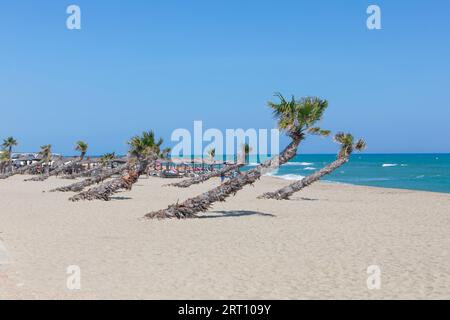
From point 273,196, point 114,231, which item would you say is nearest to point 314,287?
point 114,231

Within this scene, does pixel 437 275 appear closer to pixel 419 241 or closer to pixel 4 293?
pixel 419 241

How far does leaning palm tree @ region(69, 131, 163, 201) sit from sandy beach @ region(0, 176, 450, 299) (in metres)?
4.97

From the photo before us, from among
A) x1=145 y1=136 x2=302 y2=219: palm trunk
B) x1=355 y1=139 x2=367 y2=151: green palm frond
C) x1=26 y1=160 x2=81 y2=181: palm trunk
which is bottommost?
x1=26 y1=160 x2=81 y2=181: palm trunk

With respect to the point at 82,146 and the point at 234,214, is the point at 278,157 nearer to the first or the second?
the point at 234,214

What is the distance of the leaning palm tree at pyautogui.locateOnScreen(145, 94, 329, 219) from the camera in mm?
20578

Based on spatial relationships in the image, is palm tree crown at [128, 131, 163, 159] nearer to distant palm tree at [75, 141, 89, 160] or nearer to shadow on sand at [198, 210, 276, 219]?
shadow on sand at [198, 210, 276, 219]

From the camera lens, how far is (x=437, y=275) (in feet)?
35.4

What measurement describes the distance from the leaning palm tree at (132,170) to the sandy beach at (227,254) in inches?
195

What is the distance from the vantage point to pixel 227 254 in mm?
13164

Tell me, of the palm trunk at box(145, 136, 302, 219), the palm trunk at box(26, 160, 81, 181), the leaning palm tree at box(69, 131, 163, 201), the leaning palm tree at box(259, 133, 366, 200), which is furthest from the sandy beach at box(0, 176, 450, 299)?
the palm trunk at box(26, 160, 81, 181)

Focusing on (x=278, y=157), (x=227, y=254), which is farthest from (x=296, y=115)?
(x=227, y=254)

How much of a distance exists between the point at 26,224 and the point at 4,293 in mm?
10161

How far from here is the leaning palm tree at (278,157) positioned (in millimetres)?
20578
